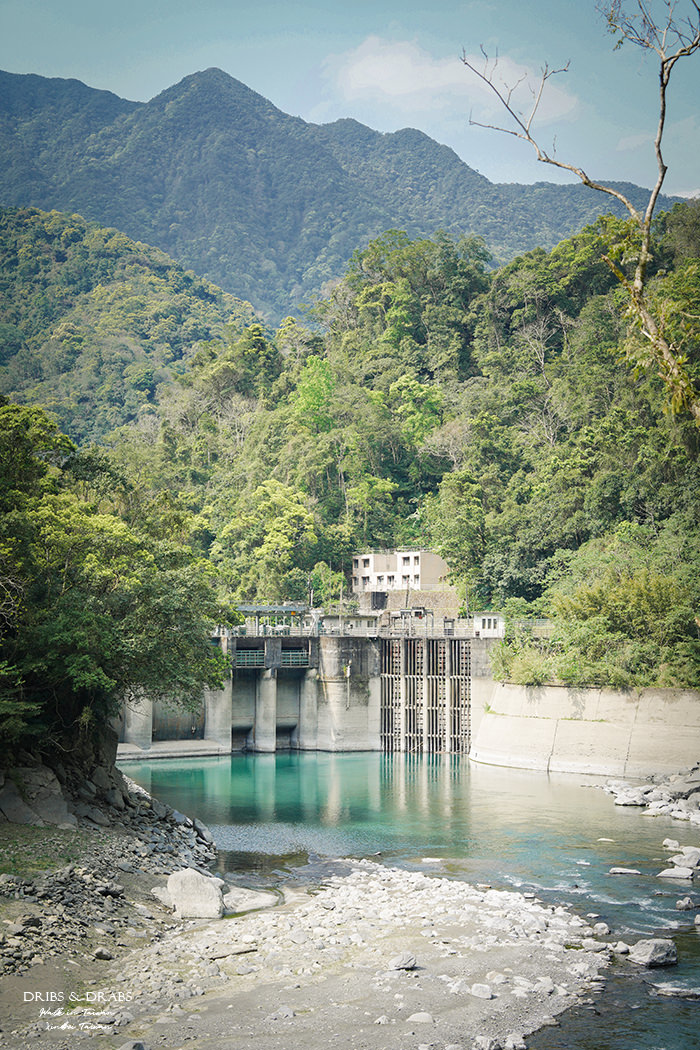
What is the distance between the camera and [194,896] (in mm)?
Answer: 20750

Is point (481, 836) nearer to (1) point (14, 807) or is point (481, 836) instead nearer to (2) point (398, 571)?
(1) point (14, 807)

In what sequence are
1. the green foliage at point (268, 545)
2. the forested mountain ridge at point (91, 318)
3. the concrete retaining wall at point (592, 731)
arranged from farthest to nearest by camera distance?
the forested mountain ridge at point (91, 318) < the green foliage at point (268, 545) < the concrete retaining wall at point (592, 731)

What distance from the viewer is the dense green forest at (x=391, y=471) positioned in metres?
27.3

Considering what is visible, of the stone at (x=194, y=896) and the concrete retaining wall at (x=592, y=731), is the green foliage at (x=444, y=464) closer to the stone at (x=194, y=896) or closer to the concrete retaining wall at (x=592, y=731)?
the concrete retaining wall at (x=592, y=731)

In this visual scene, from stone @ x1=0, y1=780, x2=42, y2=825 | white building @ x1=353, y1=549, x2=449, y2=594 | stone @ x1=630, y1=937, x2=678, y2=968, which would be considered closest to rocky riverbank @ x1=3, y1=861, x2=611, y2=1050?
stone @ x1=630, y1=937, x2=678, y2=968

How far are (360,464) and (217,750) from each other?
29.4m

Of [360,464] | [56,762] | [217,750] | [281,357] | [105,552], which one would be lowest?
[217,750]

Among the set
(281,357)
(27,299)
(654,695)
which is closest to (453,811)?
(654,695)

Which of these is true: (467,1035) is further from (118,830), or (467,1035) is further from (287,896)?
(118,830)

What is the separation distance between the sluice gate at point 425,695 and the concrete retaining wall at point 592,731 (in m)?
4.10

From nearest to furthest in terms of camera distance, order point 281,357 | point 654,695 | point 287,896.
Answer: point 287,896, point 654,695, point 281,357

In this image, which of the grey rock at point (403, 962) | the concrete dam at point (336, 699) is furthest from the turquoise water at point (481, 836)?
the grey rock at point (403, 962)

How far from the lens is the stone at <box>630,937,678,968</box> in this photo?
17.7m

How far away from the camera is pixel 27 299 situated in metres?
126
